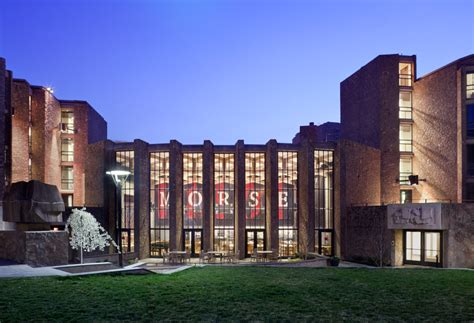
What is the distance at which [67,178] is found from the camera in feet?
134

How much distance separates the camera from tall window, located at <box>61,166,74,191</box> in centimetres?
4067

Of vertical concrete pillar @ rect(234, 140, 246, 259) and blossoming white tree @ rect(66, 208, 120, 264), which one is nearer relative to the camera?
blossoming white tree @ rect(66, 208, 120, 264)

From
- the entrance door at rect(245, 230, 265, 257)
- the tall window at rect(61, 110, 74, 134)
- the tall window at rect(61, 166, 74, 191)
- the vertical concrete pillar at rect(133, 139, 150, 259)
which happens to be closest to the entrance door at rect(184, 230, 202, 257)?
the vertical concrete pillar at rect(133, 139, 150, 259)

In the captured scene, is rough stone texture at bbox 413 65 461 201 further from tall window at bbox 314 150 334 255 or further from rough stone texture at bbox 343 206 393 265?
tall window at bbox 314 150 334 255

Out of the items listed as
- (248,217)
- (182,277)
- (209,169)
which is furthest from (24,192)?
(248,217)

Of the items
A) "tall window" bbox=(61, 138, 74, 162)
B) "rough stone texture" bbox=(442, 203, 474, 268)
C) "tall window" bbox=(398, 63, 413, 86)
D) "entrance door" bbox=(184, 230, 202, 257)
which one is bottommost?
"entrance door" bbox=(184, 230, 202, 257)

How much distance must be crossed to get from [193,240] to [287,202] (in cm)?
937

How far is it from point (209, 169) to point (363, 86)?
17.5 metres

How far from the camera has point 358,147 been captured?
36.0 m

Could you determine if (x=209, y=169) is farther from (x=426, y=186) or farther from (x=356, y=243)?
(x=426, y=186)

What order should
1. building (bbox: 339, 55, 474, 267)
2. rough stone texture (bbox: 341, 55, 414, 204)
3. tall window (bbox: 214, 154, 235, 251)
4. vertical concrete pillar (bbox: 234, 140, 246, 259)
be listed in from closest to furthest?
building (bbox: 339, 55, 474, 267) < vertical concrete pillar (bbox: 234, 140, 246, 259) < rough stone texture (bbox: 341, 55, 414, 204) < tall window (bbox: 214, 154, 235, 251)

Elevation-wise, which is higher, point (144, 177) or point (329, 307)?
point (144, 177)

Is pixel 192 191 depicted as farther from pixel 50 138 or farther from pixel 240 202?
pixel 50 138

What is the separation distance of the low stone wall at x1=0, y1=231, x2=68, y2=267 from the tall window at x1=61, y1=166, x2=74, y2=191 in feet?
75.7
